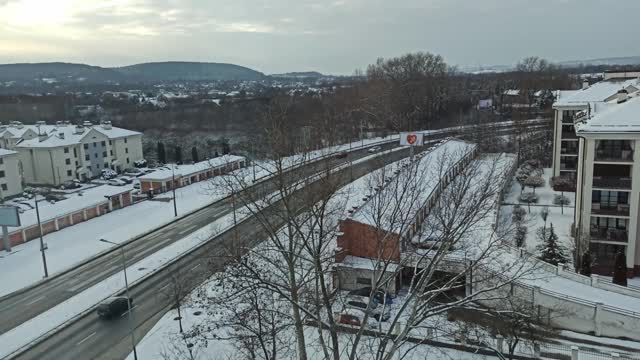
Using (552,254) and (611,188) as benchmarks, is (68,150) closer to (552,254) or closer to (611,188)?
(552,254)

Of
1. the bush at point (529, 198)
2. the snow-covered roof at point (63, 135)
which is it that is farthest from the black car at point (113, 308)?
the snow-covered roof at point (63, 135)

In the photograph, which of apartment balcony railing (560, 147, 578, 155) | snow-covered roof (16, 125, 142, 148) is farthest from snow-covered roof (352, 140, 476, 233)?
snow-covered roof (16, 125, 142, 148)

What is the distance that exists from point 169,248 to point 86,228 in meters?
8.19

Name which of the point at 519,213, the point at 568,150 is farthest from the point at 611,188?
the point at 568,150

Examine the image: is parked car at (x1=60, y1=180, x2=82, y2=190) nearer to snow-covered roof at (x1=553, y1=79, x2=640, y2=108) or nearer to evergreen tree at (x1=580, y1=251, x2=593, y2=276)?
snow-covered roof at (x1=553, y1=79, x2=640, y2=108)

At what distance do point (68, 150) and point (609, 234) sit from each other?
46.9 m

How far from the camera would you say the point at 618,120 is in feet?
72.7

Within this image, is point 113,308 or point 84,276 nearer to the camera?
point 113,308

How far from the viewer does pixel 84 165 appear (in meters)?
50.6

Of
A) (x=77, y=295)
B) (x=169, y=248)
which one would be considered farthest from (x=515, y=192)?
(x=77, y=295)

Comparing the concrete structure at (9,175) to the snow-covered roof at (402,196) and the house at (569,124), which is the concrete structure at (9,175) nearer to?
the snow-covered roof at (402,196)

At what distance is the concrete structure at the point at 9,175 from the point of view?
138 ft

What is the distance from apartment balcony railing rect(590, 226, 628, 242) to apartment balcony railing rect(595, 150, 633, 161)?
3.19 meters

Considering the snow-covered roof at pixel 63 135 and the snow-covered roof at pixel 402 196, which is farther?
the snow-covered roof at pixel 63 135
